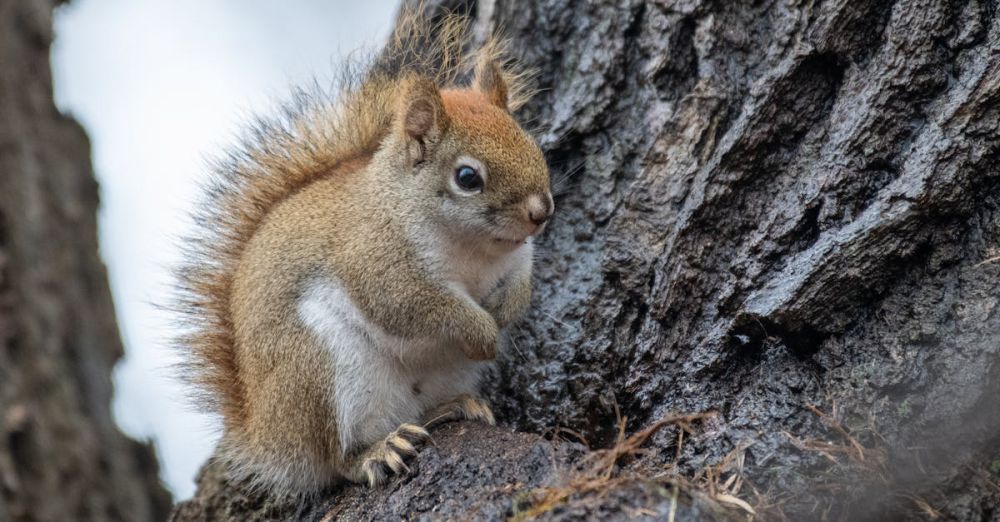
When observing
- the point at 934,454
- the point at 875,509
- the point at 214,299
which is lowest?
the point at 214,299

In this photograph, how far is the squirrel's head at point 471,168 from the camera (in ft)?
8.79

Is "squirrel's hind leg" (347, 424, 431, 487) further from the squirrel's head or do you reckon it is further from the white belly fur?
the squirrel's head

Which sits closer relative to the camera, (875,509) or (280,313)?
(875,509)

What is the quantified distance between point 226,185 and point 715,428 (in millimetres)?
1682

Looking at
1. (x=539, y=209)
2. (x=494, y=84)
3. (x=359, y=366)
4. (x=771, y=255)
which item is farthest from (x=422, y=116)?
(x=771, y=255)

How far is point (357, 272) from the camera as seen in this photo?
2.73 m

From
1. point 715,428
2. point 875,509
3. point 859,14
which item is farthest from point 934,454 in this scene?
point 859,14

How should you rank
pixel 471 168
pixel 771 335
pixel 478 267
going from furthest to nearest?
pixel 478 267 → pixel 471 168 → pixel 771 335

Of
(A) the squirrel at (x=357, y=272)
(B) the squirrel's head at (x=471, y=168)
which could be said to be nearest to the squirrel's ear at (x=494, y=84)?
(A) the squirrel at (x=357, y=272)

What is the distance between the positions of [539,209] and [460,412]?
646 millimetres

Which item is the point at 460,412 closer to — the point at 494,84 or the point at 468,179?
the point at 468,179

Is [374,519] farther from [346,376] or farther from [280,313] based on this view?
[280,313]

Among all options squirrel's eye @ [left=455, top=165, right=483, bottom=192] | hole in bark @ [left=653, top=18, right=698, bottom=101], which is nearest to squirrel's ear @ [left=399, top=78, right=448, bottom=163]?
squirrel's eye @ [left=455, top=165, right=483, bottom=192]

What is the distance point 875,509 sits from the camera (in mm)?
2078
